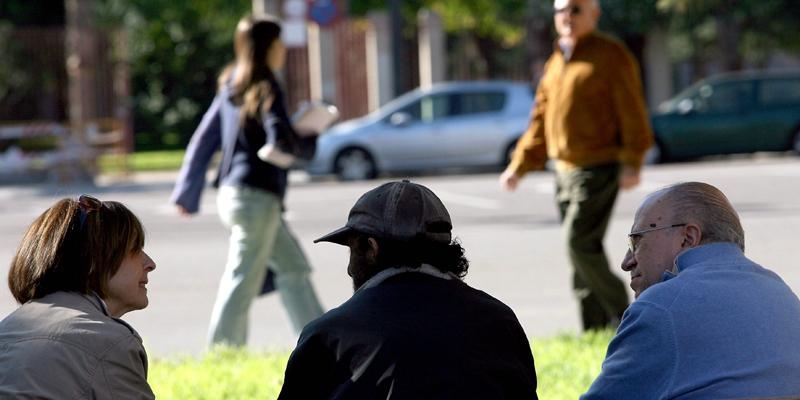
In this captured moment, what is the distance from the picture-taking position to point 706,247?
350cm

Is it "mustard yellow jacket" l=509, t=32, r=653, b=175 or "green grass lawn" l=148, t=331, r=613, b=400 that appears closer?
"green grass lawn" l=148, t=331, r=613, b=400

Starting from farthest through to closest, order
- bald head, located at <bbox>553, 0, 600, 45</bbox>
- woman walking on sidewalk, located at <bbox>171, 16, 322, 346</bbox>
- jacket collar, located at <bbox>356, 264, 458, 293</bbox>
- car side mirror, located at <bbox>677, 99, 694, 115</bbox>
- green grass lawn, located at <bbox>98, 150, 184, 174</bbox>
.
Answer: green grass lawn, located at <bbox>98, 150, 184, 174</bbox> → car side mirror, located at <bbox>677, 99, 694, 115</bbox> → bald head, located at <bbox>553, 0, 600, 45</bbox> → woman walking on sidewalk, located at <bbox>171, 16, 322, 346</bbox> → jacket collar, located at <bbox>356, 264, 458, 293</bbox>

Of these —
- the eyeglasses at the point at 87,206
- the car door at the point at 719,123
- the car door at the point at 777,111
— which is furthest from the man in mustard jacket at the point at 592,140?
the car door at the point at 777,111

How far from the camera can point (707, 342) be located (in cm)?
331

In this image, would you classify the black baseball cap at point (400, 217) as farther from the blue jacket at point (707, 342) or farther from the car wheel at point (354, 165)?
the car wheel at point (354, 165)

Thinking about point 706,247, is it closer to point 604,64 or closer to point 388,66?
point 604,64

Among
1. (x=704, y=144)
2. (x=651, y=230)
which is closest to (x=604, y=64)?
(x=651, y=230)

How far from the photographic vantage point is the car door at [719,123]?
22484 mm

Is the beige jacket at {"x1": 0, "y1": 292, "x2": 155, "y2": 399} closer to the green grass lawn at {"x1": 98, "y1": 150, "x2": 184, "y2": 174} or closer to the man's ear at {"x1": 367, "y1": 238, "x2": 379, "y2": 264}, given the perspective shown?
the man's ear at {"x1": 367, "y1": 238, "x2": 379, "y2": 264}

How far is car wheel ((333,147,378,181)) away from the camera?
21828mm

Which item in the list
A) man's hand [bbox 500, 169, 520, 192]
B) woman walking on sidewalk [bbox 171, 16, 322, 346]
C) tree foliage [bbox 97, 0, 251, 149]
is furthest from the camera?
tree foliage [bbox 97, 0, 251, 149]

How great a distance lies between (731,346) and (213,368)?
389cm

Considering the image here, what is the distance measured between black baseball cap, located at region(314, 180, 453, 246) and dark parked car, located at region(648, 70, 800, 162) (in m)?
19.5

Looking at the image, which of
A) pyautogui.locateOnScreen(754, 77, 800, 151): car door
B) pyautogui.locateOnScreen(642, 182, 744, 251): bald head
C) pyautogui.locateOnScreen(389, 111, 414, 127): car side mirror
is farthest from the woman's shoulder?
pyautogui.locateOnScreen(754, 77, 800, 151): car door
